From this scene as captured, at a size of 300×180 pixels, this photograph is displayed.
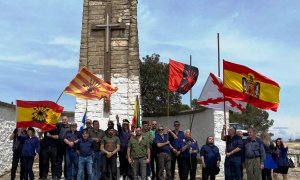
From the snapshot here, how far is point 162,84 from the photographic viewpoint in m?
27.4

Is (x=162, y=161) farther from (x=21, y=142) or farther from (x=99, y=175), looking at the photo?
(x=21, y=142)

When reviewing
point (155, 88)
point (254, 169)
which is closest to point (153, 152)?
point (254, 169)

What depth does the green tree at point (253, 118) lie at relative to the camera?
115 feet

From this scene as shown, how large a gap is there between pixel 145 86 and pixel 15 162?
17.9 m

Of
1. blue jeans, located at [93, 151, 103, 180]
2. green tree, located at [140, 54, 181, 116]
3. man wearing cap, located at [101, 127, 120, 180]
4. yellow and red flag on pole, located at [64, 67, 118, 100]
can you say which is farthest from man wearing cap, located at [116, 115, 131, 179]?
green tree, located at [140, 54, 181, 116]

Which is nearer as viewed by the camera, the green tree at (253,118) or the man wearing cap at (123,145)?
the man wearing cap at (123,145)

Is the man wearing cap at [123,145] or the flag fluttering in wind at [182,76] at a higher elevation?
the flag fluttering in wind at [182,76]

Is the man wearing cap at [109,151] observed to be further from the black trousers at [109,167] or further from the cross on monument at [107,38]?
the cross on monument at [107,38]

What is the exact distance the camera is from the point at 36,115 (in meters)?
10.0

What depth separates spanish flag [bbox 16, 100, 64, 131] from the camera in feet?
32.5

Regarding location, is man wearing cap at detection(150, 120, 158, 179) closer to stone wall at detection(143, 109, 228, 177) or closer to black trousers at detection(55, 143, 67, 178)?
stone wall at detection(143, 109, 228, 177)

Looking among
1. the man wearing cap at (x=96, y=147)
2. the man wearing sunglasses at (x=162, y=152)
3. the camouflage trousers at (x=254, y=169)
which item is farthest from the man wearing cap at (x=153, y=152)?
the camouflage trousers at (x=254, y=169)

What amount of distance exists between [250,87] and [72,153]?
15.4ft

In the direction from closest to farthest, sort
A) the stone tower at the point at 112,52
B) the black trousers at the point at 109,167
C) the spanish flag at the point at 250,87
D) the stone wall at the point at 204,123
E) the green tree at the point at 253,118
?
the spanish flag at the point at 250,87, the black trousers at the point at 109,167, the stone tower at the point at 112,52, the stone wall at the point at 204,123, the green tree at the point at 253,118
